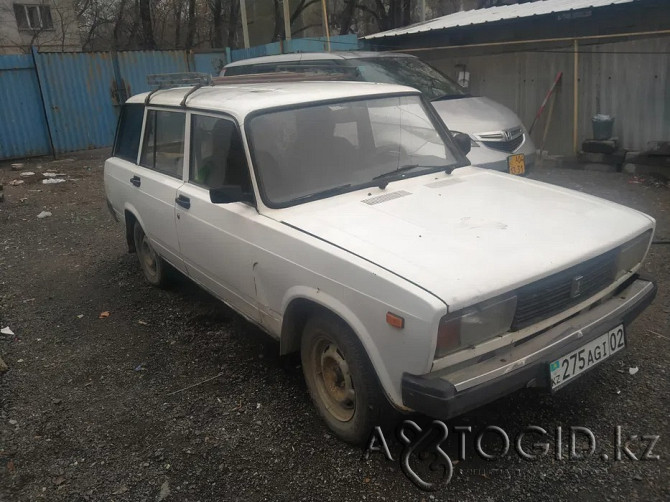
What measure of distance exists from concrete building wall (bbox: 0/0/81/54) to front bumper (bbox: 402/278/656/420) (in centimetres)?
3207

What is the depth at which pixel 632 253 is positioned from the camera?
2986mm

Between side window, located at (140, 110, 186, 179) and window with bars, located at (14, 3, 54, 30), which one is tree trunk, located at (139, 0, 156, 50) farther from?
side window, located at (140, 110, 186, 179)

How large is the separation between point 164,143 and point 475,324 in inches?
122

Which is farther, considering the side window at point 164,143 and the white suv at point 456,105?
the white suv at point 456,105

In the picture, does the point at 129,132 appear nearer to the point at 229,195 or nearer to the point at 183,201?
the point at 183,201

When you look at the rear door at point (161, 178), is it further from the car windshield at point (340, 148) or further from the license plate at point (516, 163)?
the license plate at point (516, 163)

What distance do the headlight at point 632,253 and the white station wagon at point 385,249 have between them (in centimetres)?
2

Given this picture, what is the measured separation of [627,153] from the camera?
8023 mm

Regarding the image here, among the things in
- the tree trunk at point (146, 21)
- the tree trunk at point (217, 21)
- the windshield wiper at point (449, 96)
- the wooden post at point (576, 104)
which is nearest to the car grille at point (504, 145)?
the windshield wiper at point (449, 96)

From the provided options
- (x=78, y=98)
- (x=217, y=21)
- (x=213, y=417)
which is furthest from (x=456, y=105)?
(x=217, y=21)

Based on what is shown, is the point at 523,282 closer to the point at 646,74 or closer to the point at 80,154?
the point at 646,74

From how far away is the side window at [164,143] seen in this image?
4152 millimetres

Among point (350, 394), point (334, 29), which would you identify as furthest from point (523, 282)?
point (334, 29)

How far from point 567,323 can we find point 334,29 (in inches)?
998
